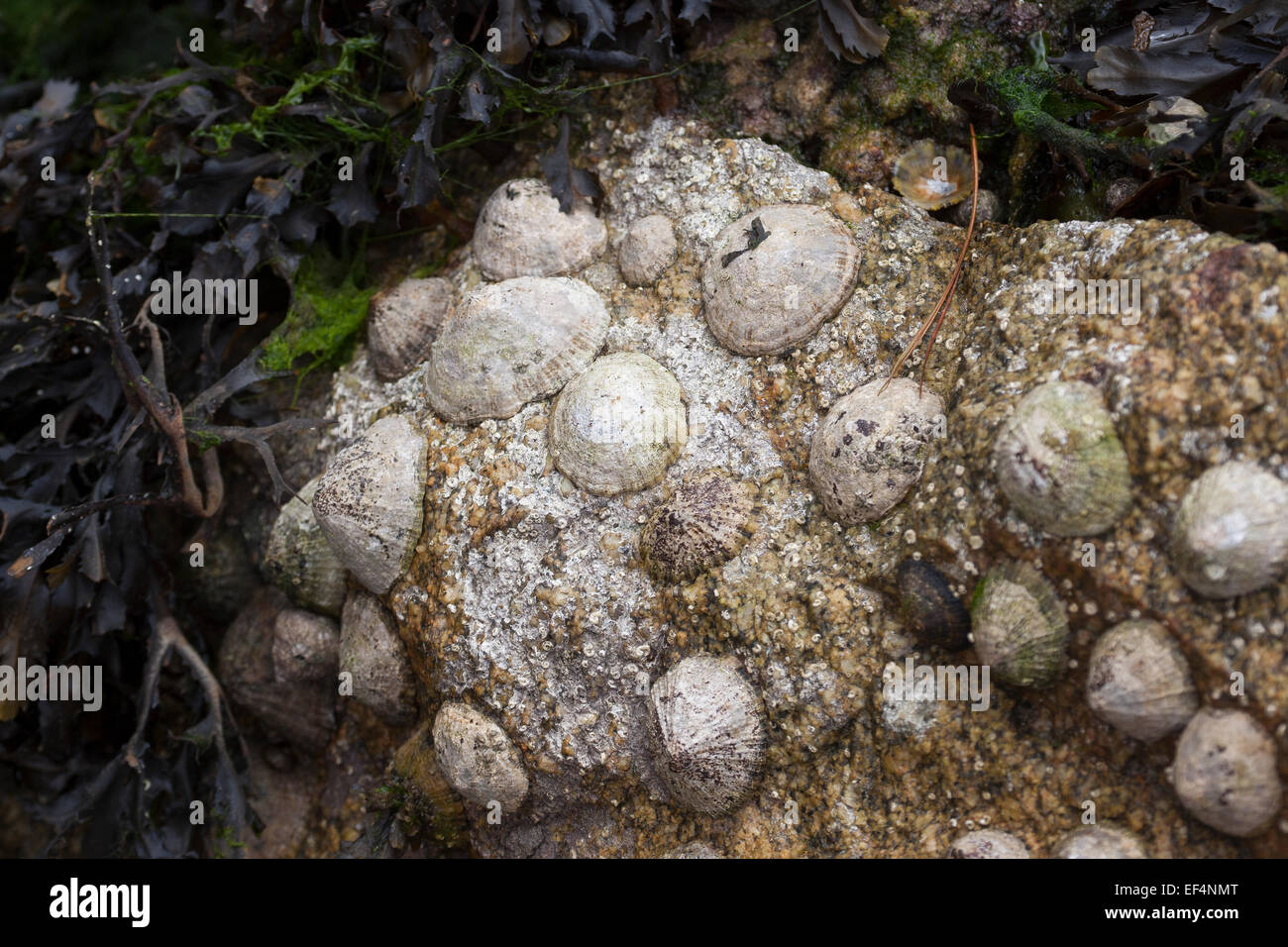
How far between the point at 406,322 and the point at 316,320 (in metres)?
0.44

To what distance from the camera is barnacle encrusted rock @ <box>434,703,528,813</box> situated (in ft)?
8.94

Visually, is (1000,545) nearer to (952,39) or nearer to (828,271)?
(828,271)

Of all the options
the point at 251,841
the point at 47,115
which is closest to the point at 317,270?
the point at 47,115

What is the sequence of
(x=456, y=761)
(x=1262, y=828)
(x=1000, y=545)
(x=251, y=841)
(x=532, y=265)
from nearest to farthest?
1. (x=1262, y=828)
2. (x=1000, y=545)
3. (x=456, y=761)
4. (x=532, y=265)
5. (x=251, y=841)

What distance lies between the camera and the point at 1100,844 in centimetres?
209

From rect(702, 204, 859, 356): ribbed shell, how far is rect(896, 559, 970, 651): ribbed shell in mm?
773

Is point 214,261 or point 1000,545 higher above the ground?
point 214,261

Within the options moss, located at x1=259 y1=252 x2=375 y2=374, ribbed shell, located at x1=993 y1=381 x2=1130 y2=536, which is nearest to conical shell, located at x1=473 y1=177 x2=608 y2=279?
moss, located at x1=259 y1=252 x2=375 y2=374

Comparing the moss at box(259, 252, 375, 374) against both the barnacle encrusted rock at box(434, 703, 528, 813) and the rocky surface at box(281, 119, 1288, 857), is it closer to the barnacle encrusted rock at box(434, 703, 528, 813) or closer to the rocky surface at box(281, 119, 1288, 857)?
the rocky surface at box(281, 119, 1288, 857)

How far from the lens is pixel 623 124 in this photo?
126 inches

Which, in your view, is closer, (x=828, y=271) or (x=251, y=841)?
(x=828, y=271)

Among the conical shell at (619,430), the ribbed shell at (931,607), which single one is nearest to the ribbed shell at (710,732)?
the ribbed shell at (931,607)

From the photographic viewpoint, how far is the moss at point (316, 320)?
132 inches

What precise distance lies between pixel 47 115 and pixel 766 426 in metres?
3.41
